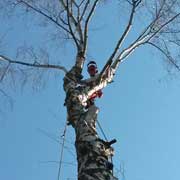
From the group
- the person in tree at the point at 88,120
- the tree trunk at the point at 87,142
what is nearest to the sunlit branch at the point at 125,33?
the person in tree at the point at 88,120

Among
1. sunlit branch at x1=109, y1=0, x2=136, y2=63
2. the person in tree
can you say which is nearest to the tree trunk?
the person in tree

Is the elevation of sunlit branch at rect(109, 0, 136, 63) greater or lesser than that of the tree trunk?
greater

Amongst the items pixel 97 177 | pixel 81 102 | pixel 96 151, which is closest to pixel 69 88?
pixel 81 102

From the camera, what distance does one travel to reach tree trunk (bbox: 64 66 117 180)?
4199mm

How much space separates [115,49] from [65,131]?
1.41 m

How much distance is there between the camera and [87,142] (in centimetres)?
453

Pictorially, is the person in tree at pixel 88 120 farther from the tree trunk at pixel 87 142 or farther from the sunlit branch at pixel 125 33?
the sunlit branch at pixel 125 33

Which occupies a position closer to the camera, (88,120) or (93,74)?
(88,120)

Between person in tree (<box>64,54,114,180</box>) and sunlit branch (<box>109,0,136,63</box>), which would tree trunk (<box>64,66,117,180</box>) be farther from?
sunlit branch (<box>109,0,136,63</box>)

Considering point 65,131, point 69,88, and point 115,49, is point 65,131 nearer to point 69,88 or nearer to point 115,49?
point 69,88

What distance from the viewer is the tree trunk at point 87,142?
165 inches

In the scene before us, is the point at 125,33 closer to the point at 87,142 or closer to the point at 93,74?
the point at 93,74

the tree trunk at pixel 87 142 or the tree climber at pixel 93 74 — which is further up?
the tree climber at pixel 93 74

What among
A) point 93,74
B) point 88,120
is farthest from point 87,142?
point 93,74
